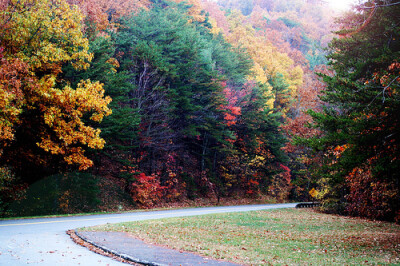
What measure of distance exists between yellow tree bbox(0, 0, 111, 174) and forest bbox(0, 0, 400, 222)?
0.07m

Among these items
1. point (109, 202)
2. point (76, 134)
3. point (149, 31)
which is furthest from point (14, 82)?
point (149, 31)

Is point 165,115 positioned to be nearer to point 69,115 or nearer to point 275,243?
point 69,115

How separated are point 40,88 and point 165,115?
12.5 m

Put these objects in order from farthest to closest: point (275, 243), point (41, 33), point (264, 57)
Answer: point (264, 57) < point (41, 33) < point (275, 243)

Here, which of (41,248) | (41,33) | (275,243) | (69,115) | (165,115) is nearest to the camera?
(41,248)

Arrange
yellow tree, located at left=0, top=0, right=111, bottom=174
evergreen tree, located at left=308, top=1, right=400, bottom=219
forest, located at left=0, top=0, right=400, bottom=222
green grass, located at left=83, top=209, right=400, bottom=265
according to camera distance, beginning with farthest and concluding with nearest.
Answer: yellow tree, located at left=0, top=0, right=111, bottom=174 → forest, located at left=0, top=0, right=400, bottom=222 → evergreen tree, located at left=308, top=1, right=400, bottom=219 → green grass, located at left=83, top=209, right=400, bottom=265

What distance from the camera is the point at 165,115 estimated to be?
88.0 feet

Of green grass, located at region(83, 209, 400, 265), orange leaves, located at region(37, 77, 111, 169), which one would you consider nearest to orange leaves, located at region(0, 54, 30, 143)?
orange leaves, located at region(37, 77, 111, 169)

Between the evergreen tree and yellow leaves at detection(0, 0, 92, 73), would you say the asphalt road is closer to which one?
yellow leaves at detection(0, 0, 92, 73)

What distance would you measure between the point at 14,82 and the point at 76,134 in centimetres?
390

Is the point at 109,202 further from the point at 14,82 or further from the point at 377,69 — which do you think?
the point at 377,69

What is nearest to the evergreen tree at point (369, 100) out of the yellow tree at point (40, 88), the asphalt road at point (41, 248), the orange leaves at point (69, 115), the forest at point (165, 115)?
the forest at point (165, 115)

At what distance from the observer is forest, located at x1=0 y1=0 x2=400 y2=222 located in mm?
12695

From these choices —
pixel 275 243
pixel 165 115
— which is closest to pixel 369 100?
pixel 275 243
